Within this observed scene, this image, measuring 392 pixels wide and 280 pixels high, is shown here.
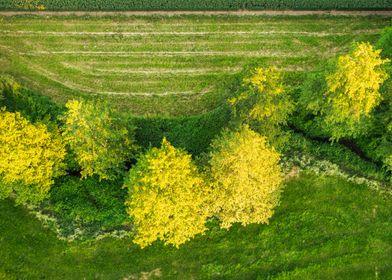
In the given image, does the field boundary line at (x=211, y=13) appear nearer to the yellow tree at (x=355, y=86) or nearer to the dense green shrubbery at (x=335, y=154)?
the yellow tree at (x=355, y=86)

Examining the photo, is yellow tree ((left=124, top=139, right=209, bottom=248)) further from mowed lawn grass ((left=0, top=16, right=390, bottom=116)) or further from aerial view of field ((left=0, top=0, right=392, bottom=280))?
mowed lawn grass ((left=0, top=16, right=390, bottom=116))

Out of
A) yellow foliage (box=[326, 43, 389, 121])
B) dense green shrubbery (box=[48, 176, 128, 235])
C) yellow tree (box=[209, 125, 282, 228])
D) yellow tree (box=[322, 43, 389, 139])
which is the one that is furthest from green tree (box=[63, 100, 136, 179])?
yellow foliage (box=[326, 43, 389, 121])

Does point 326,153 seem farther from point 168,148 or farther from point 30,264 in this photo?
point 30,264

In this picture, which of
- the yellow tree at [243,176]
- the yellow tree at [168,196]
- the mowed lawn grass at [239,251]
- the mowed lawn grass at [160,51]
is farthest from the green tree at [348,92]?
the yellow tree at [168,196]

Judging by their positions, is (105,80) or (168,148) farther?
(105,80)

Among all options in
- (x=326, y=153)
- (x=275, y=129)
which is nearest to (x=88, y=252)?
(x=275, y=129)

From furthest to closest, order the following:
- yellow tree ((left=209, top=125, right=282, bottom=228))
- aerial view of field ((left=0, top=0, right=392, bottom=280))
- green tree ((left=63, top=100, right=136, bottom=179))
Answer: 1. green tree ((left=63, top=100, right=136, bottom=179))
2. aerial view of field ((left=0, top=0, right=392, bottom=280))
3. yellow tree ((left=209, top=125, right=282, bottom=228))
